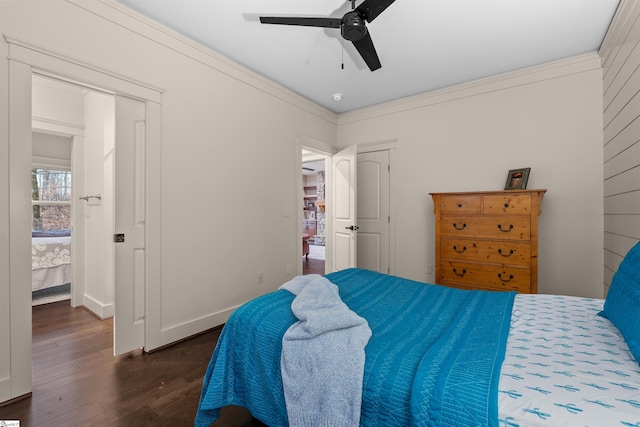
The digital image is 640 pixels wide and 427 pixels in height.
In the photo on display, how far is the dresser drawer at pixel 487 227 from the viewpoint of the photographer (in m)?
2.67

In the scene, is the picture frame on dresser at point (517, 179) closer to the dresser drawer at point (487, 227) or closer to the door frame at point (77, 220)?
the dresser drawer at point (487, 227)

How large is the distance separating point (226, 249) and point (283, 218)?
0.88 m

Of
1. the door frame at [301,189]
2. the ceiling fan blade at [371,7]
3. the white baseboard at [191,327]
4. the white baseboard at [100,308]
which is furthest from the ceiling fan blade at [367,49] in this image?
the white baseboard at [100,308]

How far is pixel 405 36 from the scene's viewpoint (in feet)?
8.26

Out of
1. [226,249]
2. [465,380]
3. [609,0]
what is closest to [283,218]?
[226,249]

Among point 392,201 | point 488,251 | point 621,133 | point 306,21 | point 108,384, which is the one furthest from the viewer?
point 392,201

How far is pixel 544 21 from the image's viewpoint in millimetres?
2328

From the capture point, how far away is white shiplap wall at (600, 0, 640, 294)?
78.9 inches

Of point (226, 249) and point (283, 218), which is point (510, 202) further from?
point (226, 249)

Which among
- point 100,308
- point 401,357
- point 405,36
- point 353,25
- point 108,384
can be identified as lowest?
point 108,384

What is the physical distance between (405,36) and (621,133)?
1.89 metres

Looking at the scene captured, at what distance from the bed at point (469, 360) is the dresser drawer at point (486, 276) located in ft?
3.51

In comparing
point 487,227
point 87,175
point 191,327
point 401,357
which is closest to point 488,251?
point 487,227

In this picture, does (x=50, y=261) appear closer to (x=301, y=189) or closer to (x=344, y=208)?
(x=301, y=189)
